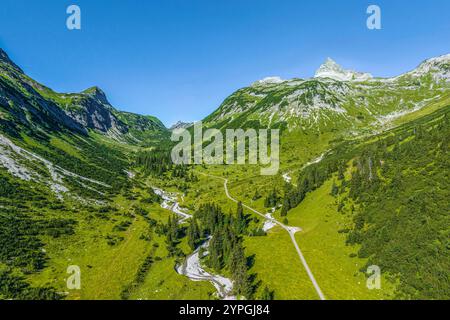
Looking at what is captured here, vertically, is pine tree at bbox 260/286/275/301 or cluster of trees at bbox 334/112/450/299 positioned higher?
cluster of trees at bbox 334/112/450/299

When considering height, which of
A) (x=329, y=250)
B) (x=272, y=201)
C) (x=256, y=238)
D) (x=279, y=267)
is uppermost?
(x=272, y=201)

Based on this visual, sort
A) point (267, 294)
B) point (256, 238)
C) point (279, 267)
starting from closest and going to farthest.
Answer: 1. point (267, 294)
2. point (279, 267)
3. point (256, 238)

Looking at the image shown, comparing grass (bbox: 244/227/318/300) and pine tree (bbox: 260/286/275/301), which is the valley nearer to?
grass (bbox: 244/227/318/300)

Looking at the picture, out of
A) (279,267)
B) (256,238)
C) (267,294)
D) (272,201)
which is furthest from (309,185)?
(267,294)

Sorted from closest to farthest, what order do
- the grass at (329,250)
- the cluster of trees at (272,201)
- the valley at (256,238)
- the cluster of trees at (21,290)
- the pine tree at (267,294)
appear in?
the pine tree at (267,294), the grass at (329,250), the cluster of trees at (21,290), the valley at (256,238), the cluster of trees at (272,201)

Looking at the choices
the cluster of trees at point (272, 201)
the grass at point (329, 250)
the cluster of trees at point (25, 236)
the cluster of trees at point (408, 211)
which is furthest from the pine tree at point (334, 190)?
the cluster of trees at point (25, 236)

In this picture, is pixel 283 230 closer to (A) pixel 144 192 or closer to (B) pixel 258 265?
(B) pixel 258 265

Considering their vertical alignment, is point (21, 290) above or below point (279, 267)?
below

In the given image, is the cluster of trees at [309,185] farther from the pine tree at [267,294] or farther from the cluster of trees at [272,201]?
the pine tree at [267,294]

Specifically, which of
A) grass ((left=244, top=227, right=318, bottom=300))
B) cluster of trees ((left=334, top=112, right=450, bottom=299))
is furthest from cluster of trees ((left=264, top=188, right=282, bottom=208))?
cluster of trees ((left=334, top=112, right=450, bottom=299))

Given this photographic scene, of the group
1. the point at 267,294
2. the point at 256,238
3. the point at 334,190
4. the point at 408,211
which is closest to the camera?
the point at 267,294

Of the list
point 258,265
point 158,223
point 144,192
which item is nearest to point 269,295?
point 258,265

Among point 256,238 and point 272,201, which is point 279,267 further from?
point 272,201
